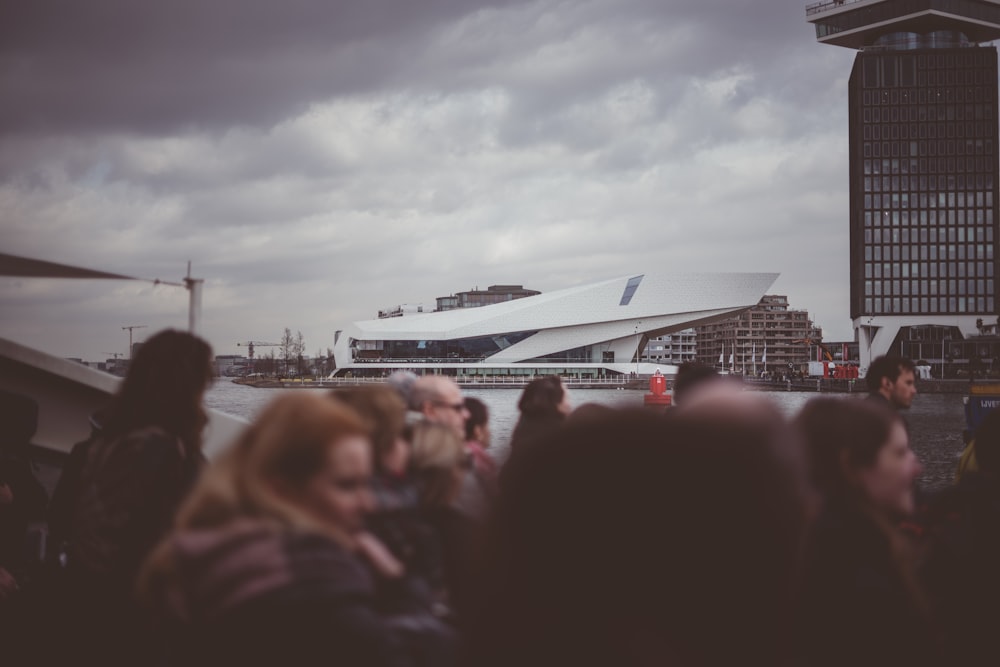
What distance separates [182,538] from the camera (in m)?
1.17

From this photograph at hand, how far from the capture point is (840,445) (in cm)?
164

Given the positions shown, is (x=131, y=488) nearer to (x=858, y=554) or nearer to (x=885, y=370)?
(x=858, y=554)

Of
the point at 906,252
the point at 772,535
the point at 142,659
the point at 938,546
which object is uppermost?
the point at 906,252

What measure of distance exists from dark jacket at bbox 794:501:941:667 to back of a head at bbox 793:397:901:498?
0.11 meters

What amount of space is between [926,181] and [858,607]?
78453 mm

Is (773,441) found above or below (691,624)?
above

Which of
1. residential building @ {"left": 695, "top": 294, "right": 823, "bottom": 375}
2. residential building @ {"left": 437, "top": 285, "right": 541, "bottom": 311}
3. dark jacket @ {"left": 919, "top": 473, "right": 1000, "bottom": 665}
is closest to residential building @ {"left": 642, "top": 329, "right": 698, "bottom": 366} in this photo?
residential building @ {"left": 695, "top": 294, "right": 823, "bottom": 375}

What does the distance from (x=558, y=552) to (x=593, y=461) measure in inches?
3.3

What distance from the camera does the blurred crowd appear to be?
70 cm

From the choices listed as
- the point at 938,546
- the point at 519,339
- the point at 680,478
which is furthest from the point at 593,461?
the point at 519,339

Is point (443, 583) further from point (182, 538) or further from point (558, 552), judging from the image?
point (558, 552)

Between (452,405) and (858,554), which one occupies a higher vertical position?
(452,405)

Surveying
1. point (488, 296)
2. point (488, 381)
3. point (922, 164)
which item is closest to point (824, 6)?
point (922, 164)

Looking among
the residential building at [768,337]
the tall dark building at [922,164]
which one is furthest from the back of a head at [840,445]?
A: the residential building at [768,337]
